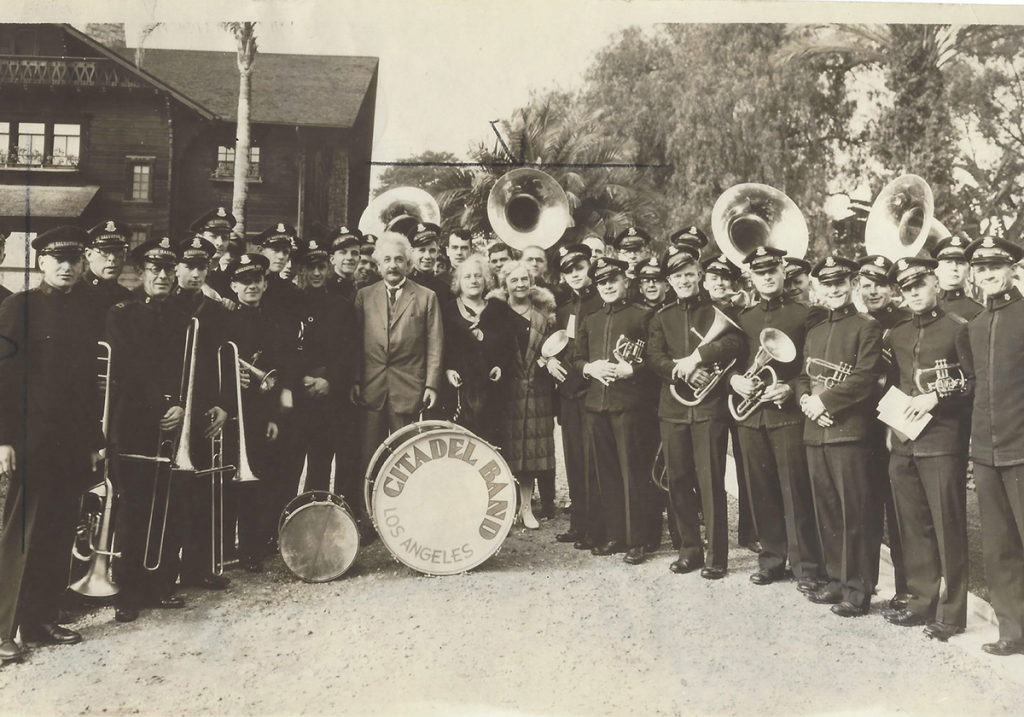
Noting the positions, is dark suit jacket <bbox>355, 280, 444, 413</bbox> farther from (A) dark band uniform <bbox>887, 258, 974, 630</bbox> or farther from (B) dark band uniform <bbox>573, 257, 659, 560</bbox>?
(A) dark band uniform <bbox>887, 258, 974, 630</bbox>

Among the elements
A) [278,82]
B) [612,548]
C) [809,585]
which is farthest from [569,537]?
[278,82]

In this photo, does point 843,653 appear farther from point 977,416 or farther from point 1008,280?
point 1008,280

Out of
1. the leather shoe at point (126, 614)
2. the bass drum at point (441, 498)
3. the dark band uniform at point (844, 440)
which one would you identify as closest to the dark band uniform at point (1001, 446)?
the dark band uniform at point (844, 440)

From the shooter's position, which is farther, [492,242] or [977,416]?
[492,242]

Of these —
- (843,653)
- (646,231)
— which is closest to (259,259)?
(646,231)

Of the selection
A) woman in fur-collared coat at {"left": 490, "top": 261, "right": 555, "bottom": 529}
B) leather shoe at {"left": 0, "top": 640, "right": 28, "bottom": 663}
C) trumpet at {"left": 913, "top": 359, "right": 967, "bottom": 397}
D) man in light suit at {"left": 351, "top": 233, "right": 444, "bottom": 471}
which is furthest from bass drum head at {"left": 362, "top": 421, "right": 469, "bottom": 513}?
trumpet at {"left": 913, "top": 359, "right": 967, "bottom": 397}

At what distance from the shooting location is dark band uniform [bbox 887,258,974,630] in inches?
154

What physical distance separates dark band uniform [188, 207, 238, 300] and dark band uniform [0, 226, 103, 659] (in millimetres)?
645

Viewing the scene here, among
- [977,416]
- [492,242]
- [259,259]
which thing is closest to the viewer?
[977,416]

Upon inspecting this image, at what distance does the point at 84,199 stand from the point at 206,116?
32.4 inches

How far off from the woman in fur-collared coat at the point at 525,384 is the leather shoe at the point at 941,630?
2.32 m

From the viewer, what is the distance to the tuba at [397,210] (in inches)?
181

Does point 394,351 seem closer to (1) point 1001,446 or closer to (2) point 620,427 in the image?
(2) point 620,427

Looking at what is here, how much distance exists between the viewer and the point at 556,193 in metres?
4.65
